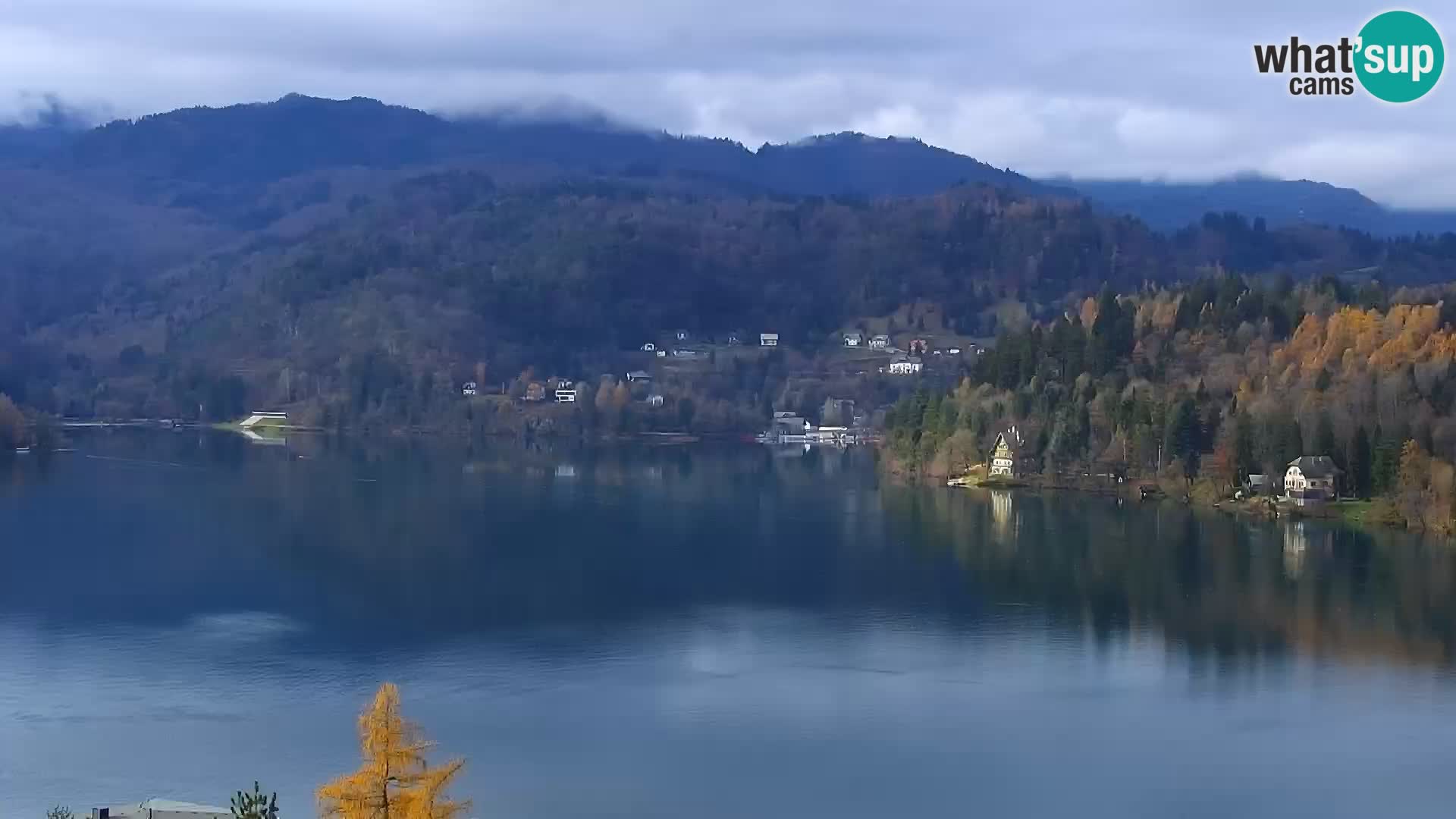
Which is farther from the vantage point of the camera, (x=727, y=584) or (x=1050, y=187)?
A: (x=1050, y=187)

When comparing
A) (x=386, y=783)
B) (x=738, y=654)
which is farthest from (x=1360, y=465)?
(x=386, y=783)

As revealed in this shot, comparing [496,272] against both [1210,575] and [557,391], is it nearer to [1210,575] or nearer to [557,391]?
[557,391]

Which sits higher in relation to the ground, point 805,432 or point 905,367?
point 905,367

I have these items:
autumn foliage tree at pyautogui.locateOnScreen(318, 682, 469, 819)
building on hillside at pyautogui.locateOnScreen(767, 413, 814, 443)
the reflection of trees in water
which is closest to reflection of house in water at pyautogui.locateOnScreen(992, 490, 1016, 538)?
the reflection of trees in water

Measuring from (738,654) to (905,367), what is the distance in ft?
137

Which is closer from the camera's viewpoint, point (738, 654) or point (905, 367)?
point (738, 654)

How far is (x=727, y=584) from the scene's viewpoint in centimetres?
2428

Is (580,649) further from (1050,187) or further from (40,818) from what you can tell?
(1050,187)

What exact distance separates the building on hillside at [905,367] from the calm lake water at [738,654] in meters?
26.2

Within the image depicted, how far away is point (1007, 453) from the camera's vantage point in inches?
1469

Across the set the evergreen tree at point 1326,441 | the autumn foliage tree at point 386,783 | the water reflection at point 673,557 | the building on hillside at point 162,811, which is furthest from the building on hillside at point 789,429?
the autumn foliage tree at point 386,783

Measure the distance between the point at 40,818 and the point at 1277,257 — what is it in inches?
3035

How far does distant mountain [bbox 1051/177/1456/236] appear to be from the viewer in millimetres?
133625

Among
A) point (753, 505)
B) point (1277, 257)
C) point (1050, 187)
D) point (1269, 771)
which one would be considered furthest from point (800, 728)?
point (1050, 187)
